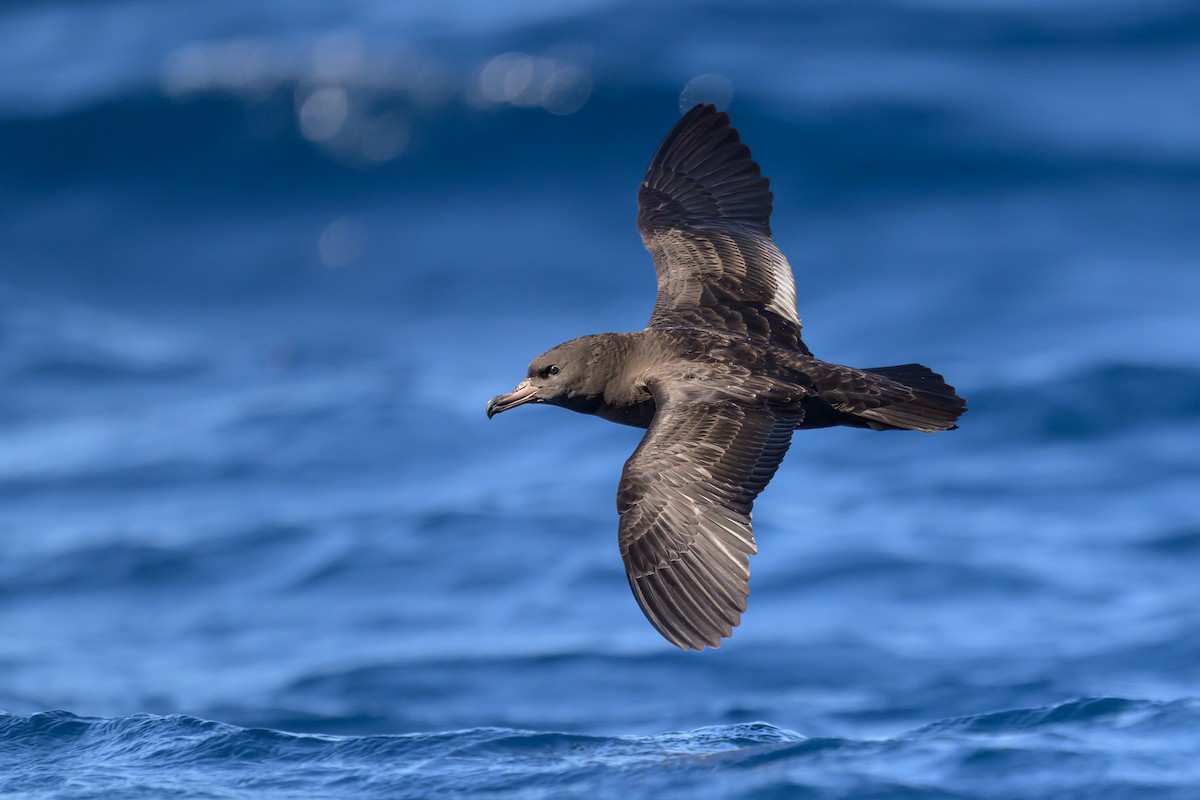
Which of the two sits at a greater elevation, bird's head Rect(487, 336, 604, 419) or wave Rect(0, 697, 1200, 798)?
bird's head Rect(487, 336, 604, 419)

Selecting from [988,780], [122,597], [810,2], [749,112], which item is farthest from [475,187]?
[988,780]

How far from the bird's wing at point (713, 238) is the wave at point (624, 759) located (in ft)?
6.68

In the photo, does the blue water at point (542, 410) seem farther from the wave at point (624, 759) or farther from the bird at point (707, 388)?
the bird at point (707, 388)

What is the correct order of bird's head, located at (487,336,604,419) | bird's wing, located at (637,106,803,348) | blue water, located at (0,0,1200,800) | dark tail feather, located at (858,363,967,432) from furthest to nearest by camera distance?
blue water, located at (0,0,1200,800)
bird's wing, located at (637,106,803,348)
bird's head, located at (487,336,604,419)
dark tail feather, located at (858,363,967,432)

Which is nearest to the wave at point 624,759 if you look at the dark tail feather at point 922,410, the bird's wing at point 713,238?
the dark tail feather at point 922,410

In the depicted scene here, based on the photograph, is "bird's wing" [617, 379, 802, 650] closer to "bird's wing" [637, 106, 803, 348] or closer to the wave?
"bird's wing" [637, 106, 803, 348]

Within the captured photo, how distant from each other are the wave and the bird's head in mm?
1741

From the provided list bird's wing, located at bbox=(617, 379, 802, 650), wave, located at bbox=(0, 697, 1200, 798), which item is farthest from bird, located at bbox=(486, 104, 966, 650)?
wave, located at bbox=(0, 697, 1200, 798)

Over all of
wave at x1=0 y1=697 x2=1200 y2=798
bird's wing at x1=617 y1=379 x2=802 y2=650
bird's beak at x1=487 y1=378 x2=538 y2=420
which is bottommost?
wave at x1=0 y1=697 x2=1200 y2=798

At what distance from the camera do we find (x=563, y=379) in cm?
734

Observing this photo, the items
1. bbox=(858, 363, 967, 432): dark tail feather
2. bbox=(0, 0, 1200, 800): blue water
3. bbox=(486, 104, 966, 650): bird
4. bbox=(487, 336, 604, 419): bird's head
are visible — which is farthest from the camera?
bbox=(0, 0, 1200, 800): blue water

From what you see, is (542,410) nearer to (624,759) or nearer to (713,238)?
(713,238)

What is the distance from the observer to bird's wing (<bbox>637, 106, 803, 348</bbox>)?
7.92m

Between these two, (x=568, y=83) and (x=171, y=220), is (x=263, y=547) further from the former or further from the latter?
(x=568, y=83)
